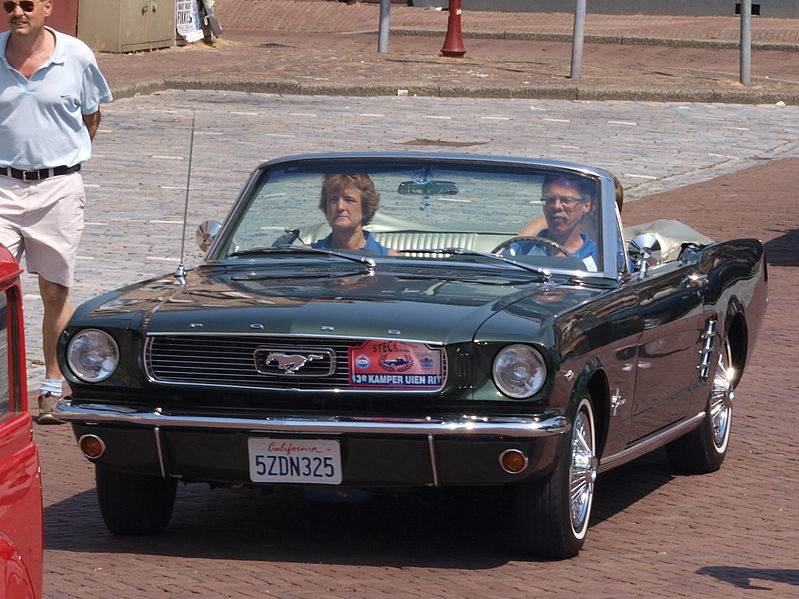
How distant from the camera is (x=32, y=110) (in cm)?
840

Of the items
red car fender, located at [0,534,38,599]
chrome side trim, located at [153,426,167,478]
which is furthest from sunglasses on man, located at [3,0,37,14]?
red car fender, located at [0,534,38,599]

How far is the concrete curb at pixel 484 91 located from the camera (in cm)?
2547

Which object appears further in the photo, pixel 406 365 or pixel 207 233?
pixel 207 233

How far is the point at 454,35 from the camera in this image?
1200 inches

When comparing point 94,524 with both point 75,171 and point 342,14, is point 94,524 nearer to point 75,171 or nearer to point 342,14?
point 75,171

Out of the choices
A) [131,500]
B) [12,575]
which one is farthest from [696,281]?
[12,575]

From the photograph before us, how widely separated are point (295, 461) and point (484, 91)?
20.0m

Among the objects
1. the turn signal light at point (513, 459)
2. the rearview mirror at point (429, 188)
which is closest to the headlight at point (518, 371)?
the turn signal light at point (513, 459)

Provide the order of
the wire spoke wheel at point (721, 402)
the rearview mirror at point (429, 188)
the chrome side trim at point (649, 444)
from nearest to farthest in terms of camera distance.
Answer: the chrome side trim at point (649, 444), the rearview mirror at point (429, 188), the wire spoke wheel at point (721, 402)

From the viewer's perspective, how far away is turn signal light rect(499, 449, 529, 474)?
18.9 feet

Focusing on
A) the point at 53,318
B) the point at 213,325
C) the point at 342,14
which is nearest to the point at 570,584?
the point at 213,325

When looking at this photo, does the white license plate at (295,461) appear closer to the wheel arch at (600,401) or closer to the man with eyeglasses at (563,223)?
the wheel arch at (600,401)

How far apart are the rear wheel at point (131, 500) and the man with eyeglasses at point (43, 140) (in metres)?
2.08

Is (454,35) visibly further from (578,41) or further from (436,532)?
(436,532)
